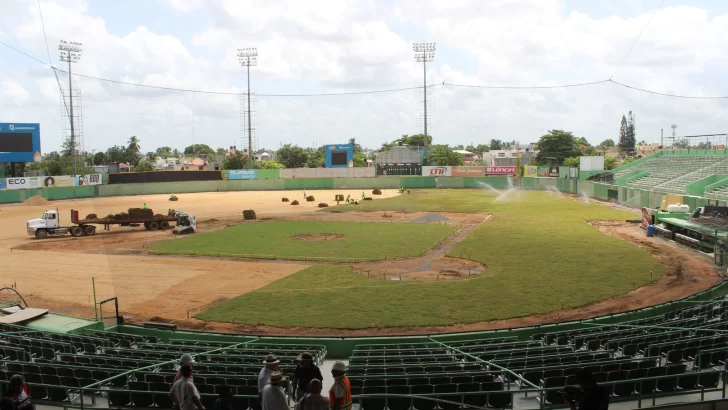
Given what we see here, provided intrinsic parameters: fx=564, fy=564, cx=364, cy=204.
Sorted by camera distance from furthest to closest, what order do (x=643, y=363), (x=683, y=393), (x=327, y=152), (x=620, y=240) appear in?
(x=327, y=152) → (x=620, y=240) → (x=643, y=363) → (x=683, y=393)

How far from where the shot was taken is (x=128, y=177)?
94.1 m

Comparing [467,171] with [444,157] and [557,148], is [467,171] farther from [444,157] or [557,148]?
[557,148]

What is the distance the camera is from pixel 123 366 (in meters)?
11.7

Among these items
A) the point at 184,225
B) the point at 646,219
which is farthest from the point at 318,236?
the point at 646,219

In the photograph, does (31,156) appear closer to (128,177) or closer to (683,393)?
(128,177)

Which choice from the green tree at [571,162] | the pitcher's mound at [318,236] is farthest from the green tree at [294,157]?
the pitcher's mound at [318,236]

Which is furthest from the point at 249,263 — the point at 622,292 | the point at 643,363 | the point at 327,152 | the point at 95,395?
the point at 327,152

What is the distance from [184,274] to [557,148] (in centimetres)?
11809

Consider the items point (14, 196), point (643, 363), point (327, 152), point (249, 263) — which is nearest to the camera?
point (643, 363)

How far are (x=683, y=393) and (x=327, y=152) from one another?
10275 centimetres

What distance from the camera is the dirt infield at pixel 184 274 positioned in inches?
875

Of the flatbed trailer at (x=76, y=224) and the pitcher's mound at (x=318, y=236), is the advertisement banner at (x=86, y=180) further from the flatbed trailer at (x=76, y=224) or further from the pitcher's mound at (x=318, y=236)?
the pitcher's mound at (x=318, y=236)

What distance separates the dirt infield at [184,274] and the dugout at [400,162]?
204 feet

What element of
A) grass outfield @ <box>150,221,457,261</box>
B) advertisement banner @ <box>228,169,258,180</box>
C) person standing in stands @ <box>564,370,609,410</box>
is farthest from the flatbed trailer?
advertisement banner @ <box>228,169,258,180</box>
